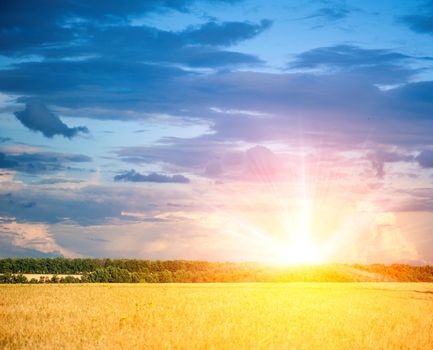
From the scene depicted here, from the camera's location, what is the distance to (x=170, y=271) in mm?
75438

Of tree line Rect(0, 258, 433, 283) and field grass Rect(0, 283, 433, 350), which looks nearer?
field grass Rect(0, 283, 433, 350)

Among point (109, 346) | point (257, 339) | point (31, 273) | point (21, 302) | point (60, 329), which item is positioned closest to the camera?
point (109, 346)

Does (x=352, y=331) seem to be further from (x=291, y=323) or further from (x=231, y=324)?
(x=231, y=324)

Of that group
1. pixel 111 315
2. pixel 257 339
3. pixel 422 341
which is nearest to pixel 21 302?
pixel 111 315

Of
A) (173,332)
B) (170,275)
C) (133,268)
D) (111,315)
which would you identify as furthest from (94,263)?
(173,332)

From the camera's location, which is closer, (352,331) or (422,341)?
(422,341)

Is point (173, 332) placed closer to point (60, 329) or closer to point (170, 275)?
point (60, 329)

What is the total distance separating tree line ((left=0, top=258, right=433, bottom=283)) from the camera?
70.6 meters

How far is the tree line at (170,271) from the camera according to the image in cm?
7056

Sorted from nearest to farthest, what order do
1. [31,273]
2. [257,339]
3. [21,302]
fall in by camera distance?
[257,339], [21,302], [31,273]

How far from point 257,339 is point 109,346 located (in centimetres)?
458

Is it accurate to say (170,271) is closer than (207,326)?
No

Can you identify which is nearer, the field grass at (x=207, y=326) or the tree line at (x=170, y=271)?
the field grass at (x=207, y=326)

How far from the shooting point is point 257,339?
1933cm
